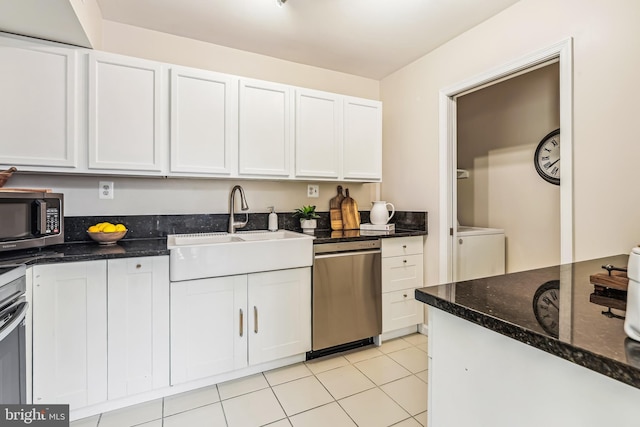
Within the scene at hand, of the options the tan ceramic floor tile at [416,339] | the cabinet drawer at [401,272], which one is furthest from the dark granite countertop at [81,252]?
the tan ceramic floor tile at [416,339]

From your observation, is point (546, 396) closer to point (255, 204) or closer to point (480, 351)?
point (480, 351)

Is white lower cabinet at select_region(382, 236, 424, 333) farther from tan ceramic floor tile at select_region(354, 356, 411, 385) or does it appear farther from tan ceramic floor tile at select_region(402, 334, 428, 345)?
tan ceramic floor tile at select_region(354, 356, 411, 385)

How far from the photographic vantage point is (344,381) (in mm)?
1988

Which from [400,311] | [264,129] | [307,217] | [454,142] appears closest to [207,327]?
[307,217]

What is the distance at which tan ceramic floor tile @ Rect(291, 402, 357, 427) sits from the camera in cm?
160

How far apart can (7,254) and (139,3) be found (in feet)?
5.41

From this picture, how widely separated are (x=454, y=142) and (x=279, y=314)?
1.91 metres

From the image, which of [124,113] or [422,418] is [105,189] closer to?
[124,113]

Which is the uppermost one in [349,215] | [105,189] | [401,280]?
[105,189]

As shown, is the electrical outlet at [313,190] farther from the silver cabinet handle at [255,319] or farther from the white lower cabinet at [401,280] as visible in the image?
the silver cabinet handle at [255,319]

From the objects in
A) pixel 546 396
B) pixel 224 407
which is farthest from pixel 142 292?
pixel 546 396

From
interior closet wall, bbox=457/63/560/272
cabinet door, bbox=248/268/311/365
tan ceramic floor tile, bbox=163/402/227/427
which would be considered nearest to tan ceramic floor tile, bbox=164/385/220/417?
tan ceramic floor tile, bbox=163/402/227/427

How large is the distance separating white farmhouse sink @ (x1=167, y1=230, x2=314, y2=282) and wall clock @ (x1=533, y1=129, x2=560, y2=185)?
7.13 feet

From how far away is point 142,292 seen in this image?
5.57 feet
